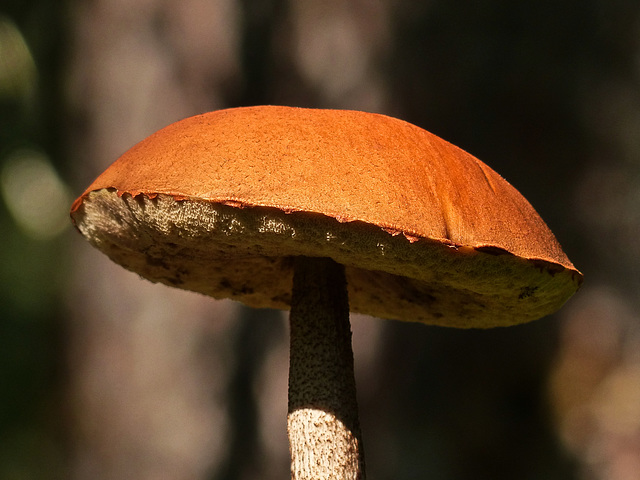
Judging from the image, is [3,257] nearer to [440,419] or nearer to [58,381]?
[58,381]

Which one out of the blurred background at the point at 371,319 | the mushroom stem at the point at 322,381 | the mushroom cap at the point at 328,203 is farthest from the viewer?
the blurred background at the point at 371,319

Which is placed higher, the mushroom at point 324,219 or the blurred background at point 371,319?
the blurred background at point 371,319

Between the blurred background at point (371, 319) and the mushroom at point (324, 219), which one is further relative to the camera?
the blurred background at point (371, 319)

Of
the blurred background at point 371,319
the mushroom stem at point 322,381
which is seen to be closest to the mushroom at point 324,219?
the mushroom stem at point 322,381

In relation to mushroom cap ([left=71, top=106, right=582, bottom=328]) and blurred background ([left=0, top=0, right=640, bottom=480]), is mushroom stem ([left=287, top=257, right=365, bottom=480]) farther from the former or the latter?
blurred background ([left=0, top=0, right=640, bottom=480])

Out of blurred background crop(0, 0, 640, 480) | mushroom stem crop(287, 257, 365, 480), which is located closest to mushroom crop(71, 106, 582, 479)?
mushroom stem crop(287, 257, 365, 480)

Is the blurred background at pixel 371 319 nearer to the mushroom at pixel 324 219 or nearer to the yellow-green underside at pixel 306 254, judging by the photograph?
the yellow-green underside at pixel 306 254

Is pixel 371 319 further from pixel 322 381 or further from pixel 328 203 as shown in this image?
pixel 328 203

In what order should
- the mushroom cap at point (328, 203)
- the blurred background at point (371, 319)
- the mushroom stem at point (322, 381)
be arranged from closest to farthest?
the mushroom cap at point (328, 203)
the mushroom stem at point (322, 381)
the blurred background at point (371, 319)
